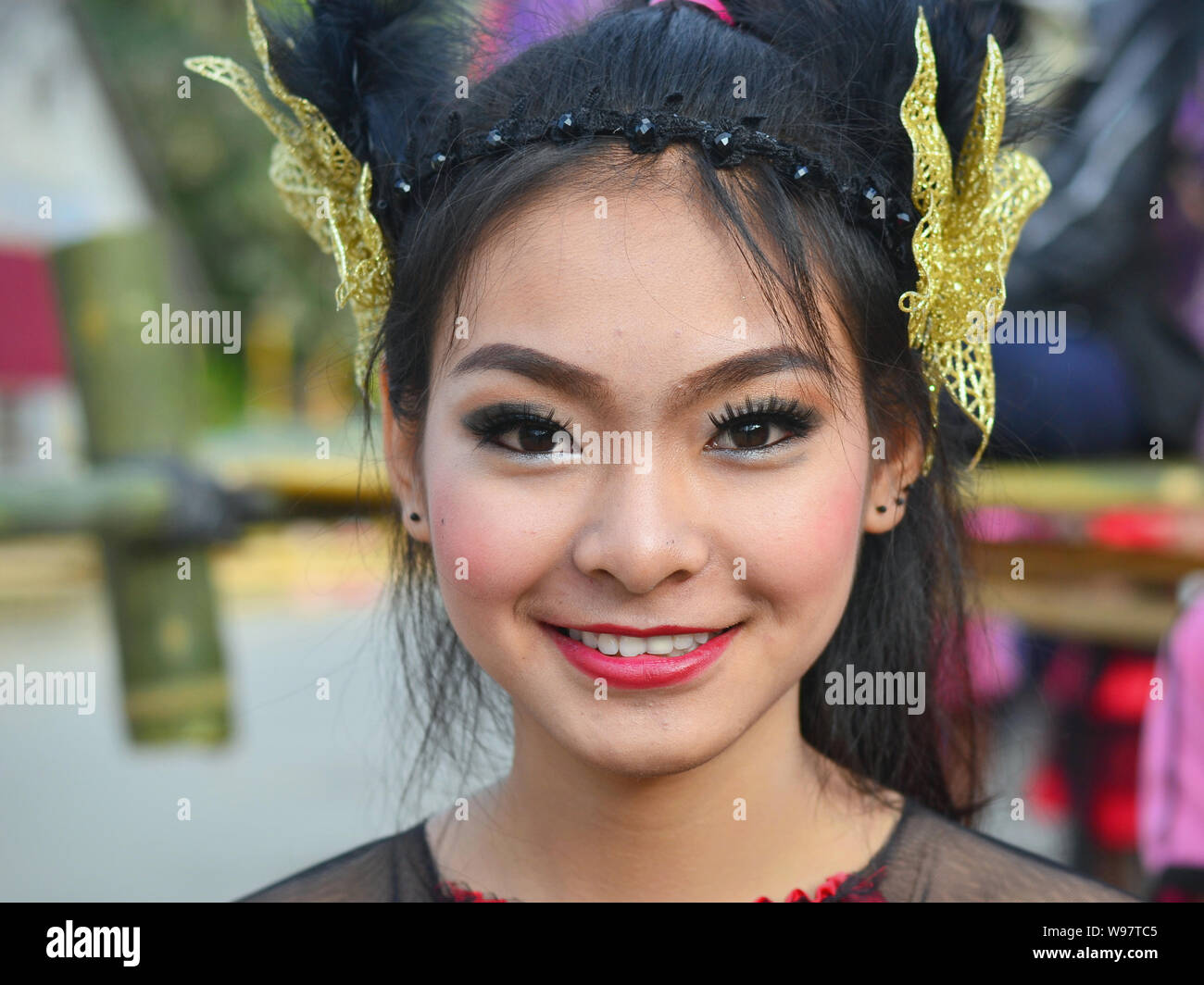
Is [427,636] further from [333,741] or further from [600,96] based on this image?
[333,741]

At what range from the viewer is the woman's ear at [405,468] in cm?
154

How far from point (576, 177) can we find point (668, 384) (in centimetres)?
26

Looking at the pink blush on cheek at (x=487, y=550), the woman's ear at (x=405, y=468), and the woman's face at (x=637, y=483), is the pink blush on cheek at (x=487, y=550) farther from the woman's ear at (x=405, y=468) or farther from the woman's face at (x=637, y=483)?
the woman's ear at (x=405, y=468)

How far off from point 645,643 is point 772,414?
27 cm

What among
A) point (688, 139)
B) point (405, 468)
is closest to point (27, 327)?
point (405, 468)

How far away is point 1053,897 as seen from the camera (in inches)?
58.1

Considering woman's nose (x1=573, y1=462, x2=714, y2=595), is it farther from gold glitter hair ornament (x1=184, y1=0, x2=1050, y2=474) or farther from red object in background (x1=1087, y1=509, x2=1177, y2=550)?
red object in background (x1=1087, y1=509, x2=1177, y2=550)

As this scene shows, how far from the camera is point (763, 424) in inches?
51.9

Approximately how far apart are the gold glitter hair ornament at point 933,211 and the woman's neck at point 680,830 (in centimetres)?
42

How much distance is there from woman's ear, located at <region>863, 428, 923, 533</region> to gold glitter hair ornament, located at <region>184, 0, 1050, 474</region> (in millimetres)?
33

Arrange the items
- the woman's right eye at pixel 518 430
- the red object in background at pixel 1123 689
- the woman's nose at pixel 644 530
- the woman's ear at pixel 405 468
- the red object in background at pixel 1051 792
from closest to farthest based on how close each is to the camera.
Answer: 1. the woman's nose at pixel 644 530
2. the woman's right eye at pixel 518 430
3. the woman's ear at pixel 405 468
4. the red object in background at pixel 1123 689
5. the red object in background at pixel 1051 792

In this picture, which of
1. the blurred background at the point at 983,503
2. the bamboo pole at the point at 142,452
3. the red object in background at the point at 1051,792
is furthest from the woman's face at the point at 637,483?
the red object in background at the point at 1051,792

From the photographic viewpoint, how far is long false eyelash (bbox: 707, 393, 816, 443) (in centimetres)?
128

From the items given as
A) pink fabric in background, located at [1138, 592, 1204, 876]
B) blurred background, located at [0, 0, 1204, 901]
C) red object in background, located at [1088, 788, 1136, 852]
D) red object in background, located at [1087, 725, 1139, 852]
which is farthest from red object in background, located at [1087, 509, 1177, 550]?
pink fabric in background, located at [1138, 592, 1204, 876]
